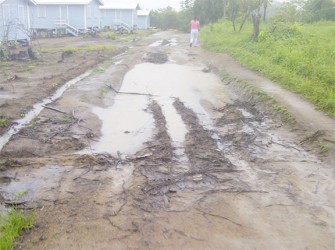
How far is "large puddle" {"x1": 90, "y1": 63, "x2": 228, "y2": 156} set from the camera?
7.48 m

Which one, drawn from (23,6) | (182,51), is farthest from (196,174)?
(23,6)

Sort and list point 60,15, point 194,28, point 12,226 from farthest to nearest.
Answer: point 60,15
point 194,28
point 12,226

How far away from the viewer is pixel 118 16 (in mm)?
45094

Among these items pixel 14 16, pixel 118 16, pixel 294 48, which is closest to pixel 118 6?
pixel 118 16

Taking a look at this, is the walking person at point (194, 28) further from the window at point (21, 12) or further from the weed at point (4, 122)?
the weed at point (4, 122)

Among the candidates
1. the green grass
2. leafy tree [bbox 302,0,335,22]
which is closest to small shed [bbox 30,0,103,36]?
leafy tree [bbox 302,0,335,22]

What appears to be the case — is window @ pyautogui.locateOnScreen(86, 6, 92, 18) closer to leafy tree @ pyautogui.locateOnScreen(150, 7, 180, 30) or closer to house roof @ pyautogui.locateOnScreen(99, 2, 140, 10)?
house roof @ pyautogui.locateOnScreen(99, 2, 140, 10)

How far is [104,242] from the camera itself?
13.3ft

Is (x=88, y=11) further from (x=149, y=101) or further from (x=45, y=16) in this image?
(x=149, y=101)

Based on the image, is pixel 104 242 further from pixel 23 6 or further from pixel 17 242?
pixel 23 6

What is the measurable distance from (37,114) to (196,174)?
494 centimetres

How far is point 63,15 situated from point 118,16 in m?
12.1

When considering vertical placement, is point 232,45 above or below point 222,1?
below

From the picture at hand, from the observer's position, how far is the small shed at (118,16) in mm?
43463
